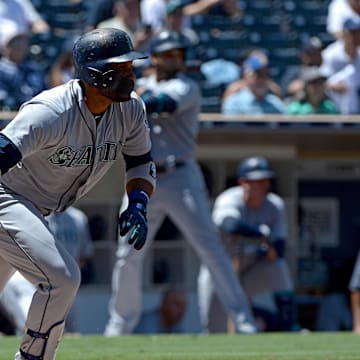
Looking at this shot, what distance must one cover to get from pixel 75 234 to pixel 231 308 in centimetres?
161

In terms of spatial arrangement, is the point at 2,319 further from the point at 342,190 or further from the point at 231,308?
the point at 342,190

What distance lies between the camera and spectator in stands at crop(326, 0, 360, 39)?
12.0 meters

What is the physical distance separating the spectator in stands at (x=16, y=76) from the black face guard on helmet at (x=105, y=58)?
5.05 m

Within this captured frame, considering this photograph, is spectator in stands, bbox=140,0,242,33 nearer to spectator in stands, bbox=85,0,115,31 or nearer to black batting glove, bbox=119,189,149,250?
spectator in stands, bbox=85,0,115,31

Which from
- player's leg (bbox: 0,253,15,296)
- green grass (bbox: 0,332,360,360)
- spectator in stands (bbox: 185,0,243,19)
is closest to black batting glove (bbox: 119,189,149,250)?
player's leg (bbox: 0,253,15,296)

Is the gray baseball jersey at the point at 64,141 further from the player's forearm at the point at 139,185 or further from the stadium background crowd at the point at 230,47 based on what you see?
the stadium background crowd at the point at 230,47

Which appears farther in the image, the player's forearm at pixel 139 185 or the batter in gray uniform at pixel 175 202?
the batter in gray uniform at pixel 175 202

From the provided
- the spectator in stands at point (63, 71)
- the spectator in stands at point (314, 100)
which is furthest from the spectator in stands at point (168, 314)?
the spectator in stands at point (63, 71)

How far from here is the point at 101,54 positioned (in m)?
5.07

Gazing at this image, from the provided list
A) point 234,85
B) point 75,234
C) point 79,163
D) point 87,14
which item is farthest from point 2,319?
point 79,163

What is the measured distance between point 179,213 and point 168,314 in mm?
1637

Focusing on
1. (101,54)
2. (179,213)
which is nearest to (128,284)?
(179,213)

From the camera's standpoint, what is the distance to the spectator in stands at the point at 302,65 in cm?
1159

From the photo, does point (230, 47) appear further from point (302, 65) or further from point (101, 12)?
point (101, 12)
